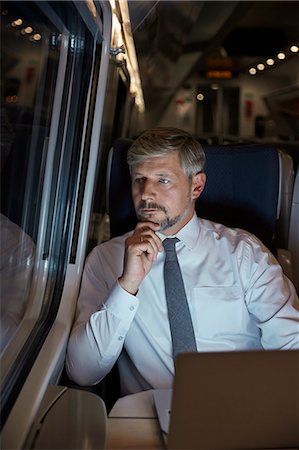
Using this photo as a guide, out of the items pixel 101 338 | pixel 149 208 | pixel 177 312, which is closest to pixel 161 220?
pixel 149 208

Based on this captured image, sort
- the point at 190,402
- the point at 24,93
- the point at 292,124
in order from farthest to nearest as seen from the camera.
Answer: the point at 292,124
the point at 24,93
the point at 190,402

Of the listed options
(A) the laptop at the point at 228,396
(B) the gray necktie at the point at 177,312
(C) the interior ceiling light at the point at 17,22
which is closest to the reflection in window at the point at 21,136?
(C) the interior ceiling light at the point at 17,22

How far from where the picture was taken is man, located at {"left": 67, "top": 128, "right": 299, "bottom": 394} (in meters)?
1.72

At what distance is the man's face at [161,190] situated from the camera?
1.75 metres

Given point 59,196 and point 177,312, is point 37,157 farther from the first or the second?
point 177,312

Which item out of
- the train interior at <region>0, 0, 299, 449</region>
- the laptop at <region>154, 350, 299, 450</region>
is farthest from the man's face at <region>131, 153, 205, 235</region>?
the laptop at <region>154, 350, 299, 450</region>

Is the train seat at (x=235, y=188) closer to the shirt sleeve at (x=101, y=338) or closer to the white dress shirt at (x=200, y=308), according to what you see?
the white dress shirt at (x=200, y=308)

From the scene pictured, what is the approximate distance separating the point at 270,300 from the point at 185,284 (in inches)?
11.2

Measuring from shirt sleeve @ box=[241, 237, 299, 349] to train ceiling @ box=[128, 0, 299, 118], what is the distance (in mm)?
1365

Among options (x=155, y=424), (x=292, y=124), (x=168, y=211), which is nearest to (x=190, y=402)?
(x=155, y=424)

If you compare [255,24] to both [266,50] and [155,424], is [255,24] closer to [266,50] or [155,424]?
[266,50]

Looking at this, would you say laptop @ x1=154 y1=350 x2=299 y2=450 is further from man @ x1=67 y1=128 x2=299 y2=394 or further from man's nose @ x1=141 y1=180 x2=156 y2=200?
man's nose @ x1=141 y1=180 x2=156 y2=200

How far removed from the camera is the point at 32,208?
1.75 m

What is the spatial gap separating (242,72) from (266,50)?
6.77 feet
